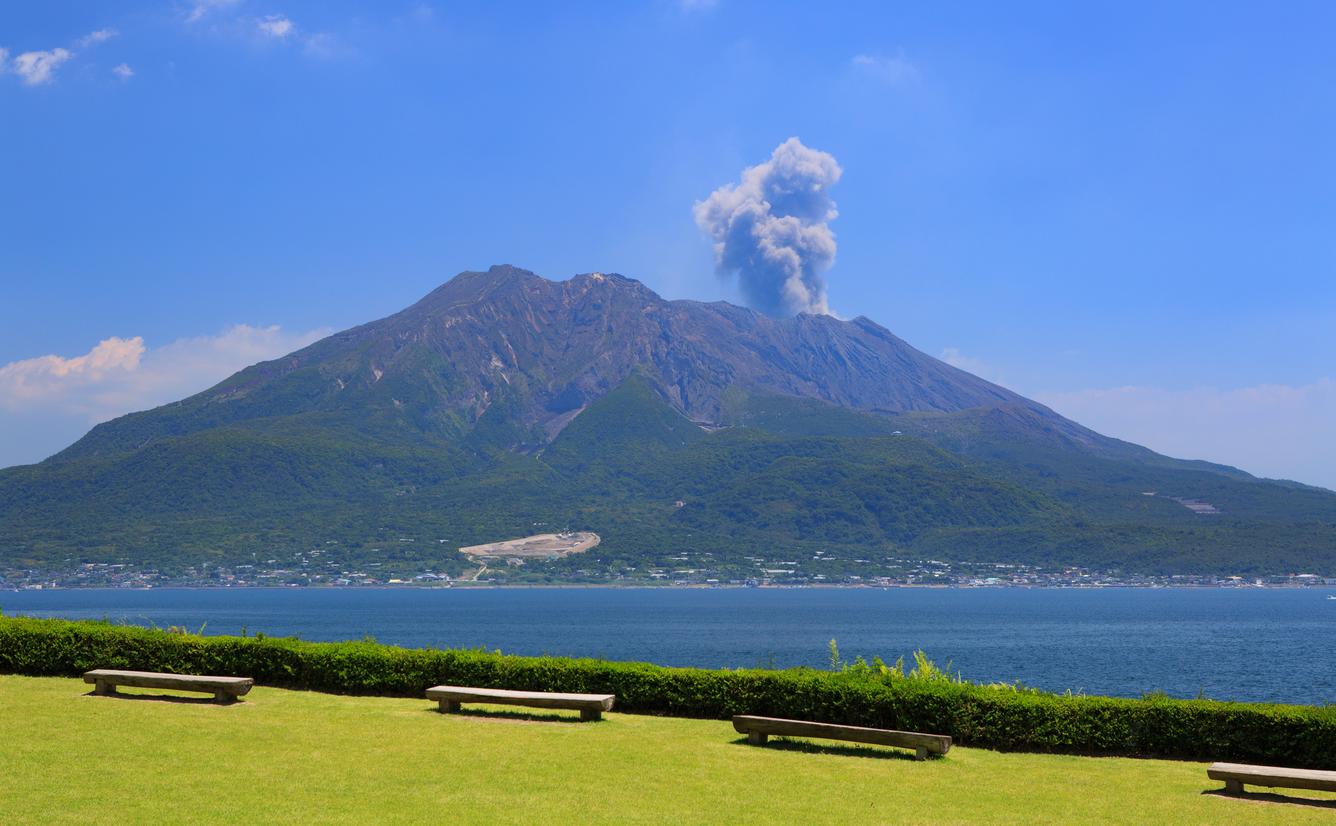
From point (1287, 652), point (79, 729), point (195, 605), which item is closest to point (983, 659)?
point (1287, 652)

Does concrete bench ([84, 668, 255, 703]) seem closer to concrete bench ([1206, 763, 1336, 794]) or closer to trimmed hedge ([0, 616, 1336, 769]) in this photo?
trimmed hedge ([0, 616, 1336, 769])

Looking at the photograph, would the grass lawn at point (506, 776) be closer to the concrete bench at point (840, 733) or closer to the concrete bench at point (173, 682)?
the concrete bench at point (840, 733)

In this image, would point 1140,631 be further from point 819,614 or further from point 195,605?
point 195,605

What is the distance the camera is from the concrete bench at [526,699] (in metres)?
19.8

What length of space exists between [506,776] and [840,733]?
5.63 m

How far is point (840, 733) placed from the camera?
1825 centimetres

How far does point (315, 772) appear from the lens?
50.5 feet

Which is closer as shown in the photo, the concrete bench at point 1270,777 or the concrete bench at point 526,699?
the concrete bench at point 1270,777

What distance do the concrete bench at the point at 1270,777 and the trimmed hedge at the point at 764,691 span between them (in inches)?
83.0

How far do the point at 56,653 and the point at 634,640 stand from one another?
258 feet

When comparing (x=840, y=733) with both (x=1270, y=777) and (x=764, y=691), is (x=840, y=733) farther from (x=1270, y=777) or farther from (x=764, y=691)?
(x=1270, y=777)

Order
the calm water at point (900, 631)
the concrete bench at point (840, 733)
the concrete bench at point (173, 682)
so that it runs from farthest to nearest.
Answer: the calm water at point (900, 631) < the concrete bench at point (173, 682) < the concrete bench at point (840, 733)

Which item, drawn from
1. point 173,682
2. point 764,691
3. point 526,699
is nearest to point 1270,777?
point 764,691

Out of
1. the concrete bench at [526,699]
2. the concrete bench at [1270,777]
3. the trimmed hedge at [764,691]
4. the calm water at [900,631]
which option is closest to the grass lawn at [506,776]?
the concrete bench at [1270,777]
